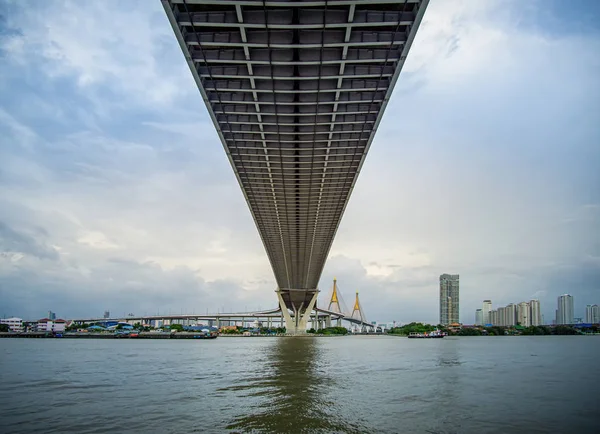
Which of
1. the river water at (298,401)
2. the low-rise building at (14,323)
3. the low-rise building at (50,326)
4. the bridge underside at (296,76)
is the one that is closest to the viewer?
the river water at (298,401)

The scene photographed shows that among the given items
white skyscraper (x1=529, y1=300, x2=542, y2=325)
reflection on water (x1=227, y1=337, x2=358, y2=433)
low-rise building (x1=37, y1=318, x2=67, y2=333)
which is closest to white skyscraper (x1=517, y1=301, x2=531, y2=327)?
white skyscraper (x1=529, y1=300, x2=542, y2=325)

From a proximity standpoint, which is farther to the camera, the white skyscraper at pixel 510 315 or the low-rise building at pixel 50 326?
the white skyscraper at pixel 510 315

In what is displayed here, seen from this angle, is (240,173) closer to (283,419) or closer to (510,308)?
(283,419)

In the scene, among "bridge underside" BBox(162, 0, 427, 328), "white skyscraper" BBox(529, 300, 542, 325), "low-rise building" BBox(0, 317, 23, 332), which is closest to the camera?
"bridge underside" BBox(162, 0, 427, 328)

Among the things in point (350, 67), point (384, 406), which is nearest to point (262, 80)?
point (350, 67)

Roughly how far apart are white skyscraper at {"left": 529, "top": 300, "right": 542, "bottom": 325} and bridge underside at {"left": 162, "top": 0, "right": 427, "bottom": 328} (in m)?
150

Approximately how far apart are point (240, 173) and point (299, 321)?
73.0m

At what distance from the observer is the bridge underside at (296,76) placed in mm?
15258

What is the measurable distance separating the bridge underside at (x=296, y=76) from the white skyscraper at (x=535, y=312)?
5911 inches

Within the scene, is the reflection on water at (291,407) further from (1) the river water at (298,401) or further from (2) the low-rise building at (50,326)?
(2) the low-rise building at (50,326)

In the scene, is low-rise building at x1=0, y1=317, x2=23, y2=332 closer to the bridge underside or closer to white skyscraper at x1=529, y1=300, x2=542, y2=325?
the bridge underside

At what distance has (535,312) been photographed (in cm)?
A: 16275

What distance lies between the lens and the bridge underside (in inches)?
601

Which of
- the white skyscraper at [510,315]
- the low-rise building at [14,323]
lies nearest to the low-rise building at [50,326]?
the low-rise building at [14,323]
